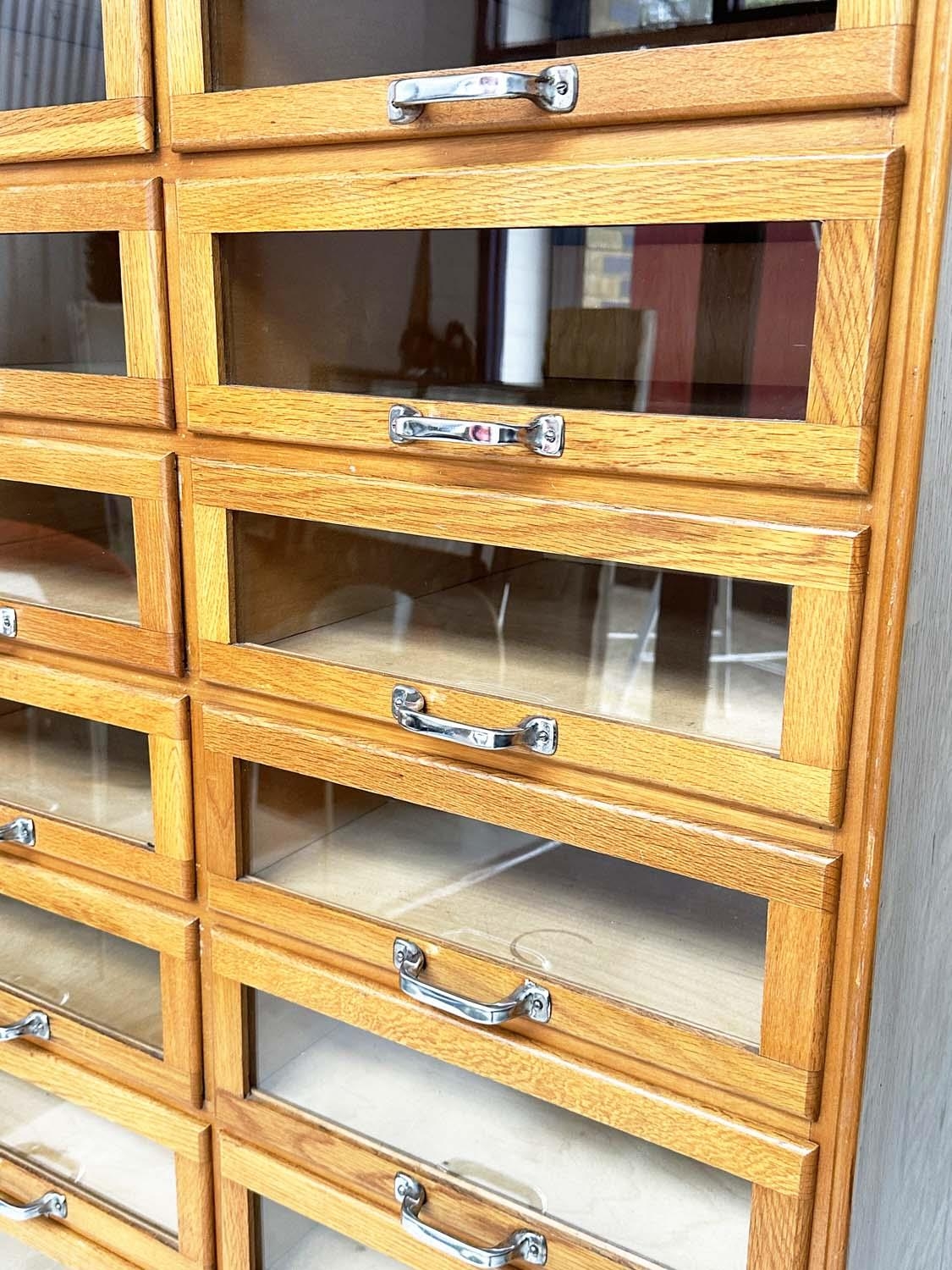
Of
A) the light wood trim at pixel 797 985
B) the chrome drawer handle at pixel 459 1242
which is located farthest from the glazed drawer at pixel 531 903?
the chrome drawer handle at pixel 459 1242

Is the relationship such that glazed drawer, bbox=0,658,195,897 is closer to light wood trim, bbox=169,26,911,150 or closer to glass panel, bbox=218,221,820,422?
glass panel, bbox=218,221,820,422

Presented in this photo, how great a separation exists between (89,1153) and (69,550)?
0.56 metres

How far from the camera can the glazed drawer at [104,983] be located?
37.3 inches

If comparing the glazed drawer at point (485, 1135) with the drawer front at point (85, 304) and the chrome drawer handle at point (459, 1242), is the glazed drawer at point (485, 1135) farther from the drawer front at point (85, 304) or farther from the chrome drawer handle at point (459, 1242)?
the drawer front at point (85, 304)

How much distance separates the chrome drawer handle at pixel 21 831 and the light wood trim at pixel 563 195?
51 cm

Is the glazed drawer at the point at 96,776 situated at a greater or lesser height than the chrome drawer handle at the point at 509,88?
Answer: lesser

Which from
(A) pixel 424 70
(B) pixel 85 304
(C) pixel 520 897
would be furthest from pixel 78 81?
(C) pixel 520 897

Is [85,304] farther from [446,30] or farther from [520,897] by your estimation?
[520,897]

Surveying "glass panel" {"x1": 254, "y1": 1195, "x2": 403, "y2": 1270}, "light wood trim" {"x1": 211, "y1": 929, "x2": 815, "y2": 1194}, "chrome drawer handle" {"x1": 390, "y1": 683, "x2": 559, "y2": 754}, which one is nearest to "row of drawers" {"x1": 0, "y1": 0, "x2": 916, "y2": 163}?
"chrome drawer handle" {"x1": 390, "y1": 683, "x2": 559, "y2": 754}

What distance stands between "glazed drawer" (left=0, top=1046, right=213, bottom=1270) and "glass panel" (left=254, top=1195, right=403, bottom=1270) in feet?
0.16

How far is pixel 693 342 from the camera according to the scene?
2.20 feet

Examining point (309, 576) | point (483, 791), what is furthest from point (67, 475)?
point (483, 791)

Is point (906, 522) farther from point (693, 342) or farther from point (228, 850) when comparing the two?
point (228, 850)

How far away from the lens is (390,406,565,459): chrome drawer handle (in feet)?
2.21
